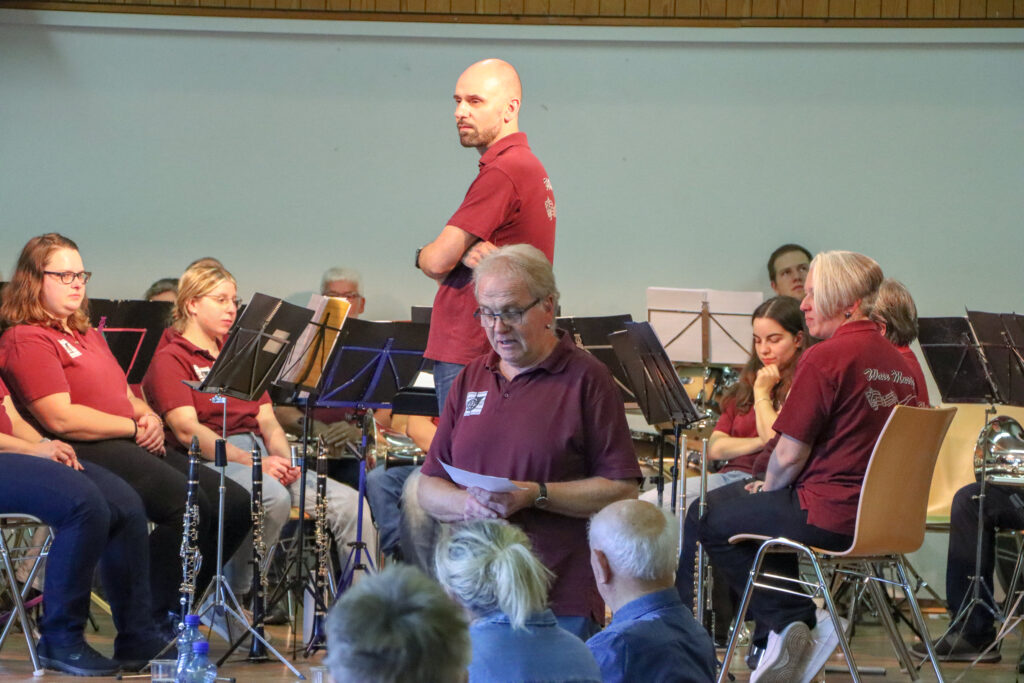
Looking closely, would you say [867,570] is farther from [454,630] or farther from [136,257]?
[136,257]

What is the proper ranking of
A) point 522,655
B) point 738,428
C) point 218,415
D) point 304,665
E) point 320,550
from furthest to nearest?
point 738,428 < point 218,415 < point 320,550 < point 304,665 < point 522,655

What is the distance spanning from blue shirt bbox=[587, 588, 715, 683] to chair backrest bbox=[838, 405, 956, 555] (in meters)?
1.23

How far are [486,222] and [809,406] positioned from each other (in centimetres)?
113

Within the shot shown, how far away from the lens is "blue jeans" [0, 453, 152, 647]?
3.87 meters

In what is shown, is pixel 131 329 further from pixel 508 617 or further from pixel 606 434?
pixel 508 617

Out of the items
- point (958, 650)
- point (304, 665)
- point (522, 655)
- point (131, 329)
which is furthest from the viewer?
point (131, 329)

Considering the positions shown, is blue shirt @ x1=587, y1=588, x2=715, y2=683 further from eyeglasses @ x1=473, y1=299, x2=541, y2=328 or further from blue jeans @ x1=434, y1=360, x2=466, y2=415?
blue jeans @ x1=434, y1=360, x2=466, y2=415

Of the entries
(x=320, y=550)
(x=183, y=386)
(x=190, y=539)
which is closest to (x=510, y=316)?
(x=190, y=539)

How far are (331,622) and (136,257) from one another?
6420mm

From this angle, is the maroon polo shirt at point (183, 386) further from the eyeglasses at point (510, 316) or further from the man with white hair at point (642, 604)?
the man with white hair at point (642, 604)

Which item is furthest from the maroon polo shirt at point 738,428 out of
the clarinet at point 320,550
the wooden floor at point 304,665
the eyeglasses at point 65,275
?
the eyeglasses at point 65,275

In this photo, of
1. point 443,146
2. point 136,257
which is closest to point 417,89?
point 443,146

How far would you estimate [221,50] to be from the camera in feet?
24.2

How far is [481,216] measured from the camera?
11.2 ft
